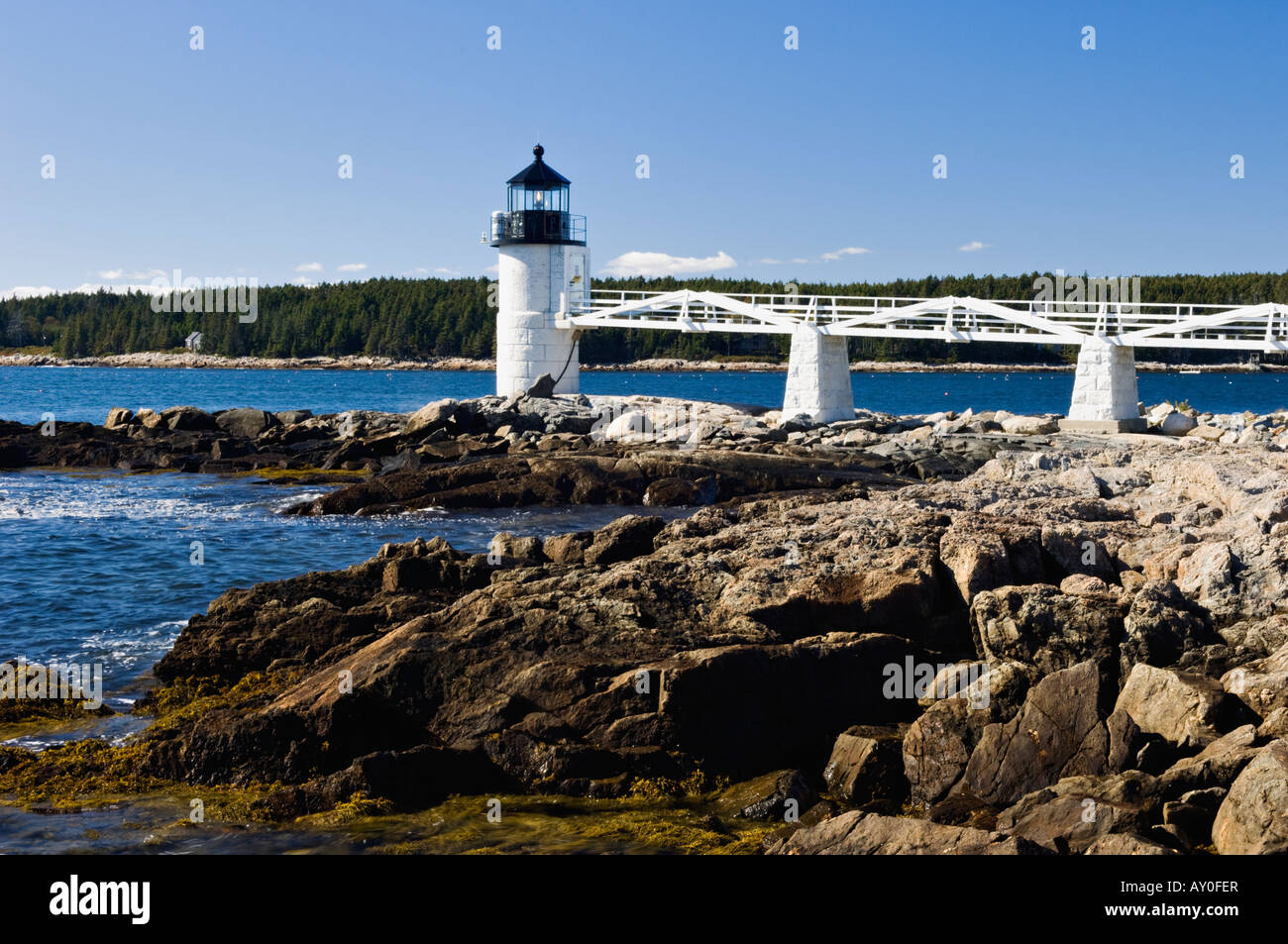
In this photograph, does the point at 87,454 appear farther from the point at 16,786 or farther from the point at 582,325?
the point at 16,786

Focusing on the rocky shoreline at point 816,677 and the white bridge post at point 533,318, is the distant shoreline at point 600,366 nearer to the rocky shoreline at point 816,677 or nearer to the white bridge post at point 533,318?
the white bridge post at point 533,318

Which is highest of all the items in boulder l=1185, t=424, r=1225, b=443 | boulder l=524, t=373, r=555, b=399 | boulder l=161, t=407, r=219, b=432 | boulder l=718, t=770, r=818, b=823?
boulder l=524, t=373, r=555, b=399

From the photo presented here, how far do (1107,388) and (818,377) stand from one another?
7.53 metres

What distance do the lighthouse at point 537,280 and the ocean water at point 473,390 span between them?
22.6m

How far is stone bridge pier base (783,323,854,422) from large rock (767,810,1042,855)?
2647 cm

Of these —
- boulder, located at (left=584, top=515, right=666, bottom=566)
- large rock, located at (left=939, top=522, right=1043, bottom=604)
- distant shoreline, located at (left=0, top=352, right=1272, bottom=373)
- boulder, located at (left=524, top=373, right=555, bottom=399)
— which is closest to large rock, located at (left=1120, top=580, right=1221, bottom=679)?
large rock, located at (left=939, top=522, right=1043, bottom=604)

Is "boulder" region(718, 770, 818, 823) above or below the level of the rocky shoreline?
below

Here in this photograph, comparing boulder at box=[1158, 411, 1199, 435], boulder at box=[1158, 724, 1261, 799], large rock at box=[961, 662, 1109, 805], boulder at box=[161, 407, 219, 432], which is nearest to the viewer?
boulder at box=[1158, 724, 1261, 799]

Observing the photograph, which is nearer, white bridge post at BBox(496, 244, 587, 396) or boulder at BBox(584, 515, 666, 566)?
boulder at BBox(584, 515, 666, 566)

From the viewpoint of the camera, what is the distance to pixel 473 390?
86.8 metres

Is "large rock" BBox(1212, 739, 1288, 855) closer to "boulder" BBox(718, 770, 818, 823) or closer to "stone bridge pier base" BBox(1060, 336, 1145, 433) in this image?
"boulder" BBox(718, 770, 818, 823)

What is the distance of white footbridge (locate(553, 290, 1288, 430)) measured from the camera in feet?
95.9

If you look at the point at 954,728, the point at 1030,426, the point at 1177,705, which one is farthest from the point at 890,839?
the point at 1030,426

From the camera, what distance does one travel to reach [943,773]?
8.66m
